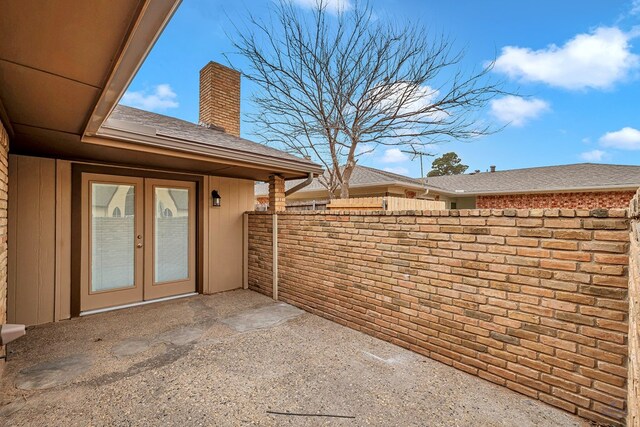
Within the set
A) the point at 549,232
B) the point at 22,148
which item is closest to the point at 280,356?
the point at 549,232

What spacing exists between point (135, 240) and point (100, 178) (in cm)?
115

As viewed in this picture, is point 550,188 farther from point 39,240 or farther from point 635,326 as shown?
point 39,240

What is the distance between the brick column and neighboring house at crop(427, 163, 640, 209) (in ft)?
28.7

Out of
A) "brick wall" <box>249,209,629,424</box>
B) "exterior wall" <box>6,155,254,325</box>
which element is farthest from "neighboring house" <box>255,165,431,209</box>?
"exterior wall" <box>6,155,254,325</box>

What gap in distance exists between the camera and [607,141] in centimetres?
1191

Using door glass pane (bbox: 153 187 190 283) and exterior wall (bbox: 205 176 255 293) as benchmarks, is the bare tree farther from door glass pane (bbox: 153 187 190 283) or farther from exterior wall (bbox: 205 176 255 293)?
door glass pane (bbox: 153 187 190 283)

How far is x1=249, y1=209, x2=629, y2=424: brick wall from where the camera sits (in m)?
2.18

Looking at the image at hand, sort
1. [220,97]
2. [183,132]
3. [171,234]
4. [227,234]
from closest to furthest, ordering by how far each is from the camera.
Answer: [183,132]
[171,234]
[227,234]
[220,97]

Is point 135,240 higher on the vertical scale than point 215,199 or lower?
lower

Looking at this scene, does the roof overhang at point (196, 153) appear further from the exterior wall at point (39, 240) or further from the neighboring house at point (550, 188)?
the neighboring house at point (550, 188)

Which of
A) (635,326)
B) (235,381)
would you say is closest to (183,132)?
(235,381)

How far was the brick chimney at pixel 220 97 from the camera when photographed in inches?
301

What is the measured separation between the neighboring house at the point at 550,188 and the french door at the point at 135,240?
10273 millimetres

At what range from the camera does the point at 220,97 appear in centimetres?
772
